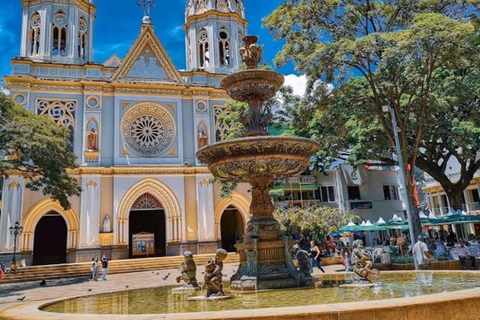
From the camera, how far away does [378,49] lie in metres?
13.9

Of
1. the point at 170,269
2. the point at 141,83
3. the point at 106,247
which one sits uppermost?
the point at 141,83

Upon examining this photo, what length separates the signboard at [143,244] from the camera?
107ft

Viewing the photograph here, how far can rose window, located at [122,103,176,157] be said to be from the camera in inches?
1208

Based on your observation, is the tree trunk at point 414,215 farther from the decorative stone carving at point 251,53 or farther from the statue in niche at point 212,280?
the statue in niche at point 212,280

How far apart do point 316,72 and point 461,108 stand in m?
10.6

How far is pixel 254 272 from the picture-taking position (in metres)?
8.85

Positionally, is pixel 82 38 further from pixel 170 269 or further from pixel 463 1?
pixel 463 1

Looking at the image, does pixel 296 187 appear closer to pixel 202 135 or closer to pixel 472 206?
pixel 202 135

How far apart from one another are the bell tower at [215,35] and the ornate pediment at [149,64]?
315cm

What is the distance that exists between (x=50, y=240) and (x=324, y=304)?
111 feet

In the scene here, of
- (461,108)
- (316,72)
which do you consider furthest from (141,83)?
(461,108)

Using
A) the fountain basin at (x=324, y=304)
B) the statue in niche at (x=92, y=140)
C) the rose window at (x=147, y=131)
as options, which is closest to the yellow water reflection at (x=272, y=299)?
the fountain basin at (x=324, y=304)

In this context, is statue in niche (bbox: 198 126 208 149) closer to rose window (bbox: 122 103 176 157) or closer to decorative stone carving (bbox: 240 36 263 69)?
rose window (bbox: 122 103 176 157)

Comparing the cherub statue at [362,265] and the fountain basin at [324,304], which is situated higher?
the cherub statue at [362,265]
